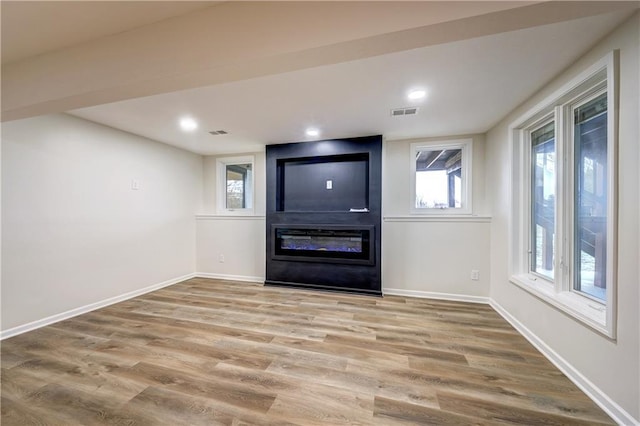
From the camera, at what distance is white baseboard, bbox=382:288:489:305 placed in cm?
334

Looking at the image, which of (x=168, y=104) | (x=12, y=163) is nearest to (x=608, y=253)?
(x=168, y=104)

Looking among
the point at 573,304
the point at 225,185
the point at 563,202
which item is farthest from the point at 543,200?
the point at 225,185

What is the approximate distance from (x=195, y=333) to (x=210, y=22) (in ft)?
8.34

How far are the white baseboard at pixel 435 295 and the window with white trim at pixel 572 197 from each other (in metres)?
0.84

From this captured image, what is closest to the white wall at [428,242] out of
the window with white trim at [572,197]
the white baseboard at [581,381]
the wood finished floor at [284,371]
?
the wood finished floor at [284,371]

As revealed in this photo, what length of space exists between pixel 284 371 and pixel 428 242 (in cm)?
257

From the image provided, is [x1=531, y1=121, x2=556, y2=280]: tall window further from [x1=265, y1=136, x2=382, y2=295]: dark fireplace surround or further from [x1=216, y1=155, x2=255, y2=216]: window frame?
[x1=216, y1=155, x2=255, y2=216]: window frame

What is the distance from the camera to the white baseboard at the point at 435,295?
3336mm

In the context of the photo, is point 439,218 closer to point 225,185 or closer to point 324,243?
point 324,243

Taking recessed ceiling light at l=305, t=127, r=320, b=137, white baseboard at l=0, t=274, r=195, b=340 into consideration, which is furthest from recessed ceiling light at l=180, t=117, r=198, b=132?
white baseboard at l=0, t=274, r=195, b=340

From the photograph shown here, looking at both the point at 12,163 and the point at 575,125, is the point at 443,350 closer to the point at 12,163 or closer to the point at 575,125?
the point at 575,125

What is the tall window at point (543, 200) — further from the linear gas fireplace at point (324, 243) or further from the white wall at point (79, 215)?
the white wall at point (79, 215)

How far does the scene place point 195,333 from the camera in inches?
95.8

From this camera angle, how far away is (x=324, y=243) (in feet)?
12.8
